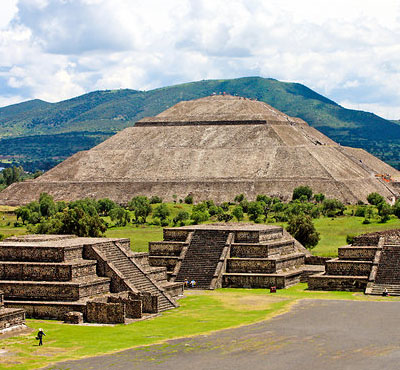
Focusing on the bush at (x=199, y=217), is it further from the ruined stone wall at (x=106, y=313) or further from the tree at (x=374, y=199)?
the ruined stone wall at (x=106, y=313)

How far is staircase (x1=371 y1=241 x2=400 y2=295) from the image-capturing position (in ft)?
169

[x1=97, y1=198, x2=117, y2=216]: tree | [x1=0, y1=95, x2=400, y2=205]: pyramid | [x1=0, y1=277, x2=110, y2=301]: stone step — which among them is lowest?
[x1=0, y1=277, x2=110, y2=301]: stone step

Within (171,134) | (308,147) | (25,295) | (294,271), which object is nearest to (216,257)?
(294,271)

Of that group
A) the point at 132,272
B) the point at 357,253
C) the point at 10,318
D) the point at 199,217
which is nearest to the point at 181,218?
the point at 199,217

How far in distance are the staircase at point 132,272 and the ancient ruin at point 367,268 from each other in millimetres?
10711

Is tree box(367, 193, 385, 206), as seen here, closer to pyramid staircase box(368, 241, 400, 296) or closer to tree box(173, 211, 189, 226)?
tree box(173, 211, 189, 226)

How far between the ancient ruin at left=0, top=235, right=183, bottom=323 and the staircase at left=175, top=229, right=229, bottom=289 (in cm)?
563

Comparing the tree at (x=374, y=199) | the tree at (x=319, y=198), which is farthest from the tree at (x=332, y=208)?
the tree at (x=319, y=198)

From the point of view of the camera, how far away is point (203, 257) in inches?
2267

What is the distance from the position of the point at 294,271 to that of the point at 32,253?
18187 mm

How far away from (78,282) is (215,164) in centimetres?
11244

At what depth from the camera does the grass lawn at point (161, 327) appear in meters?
36.0

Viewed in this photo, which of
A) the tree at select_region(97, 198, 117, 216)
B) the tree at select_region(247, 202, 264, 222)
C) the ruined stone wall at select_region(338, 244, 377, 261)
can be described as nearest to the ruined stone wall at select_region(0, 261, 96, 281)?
the ruined stone wall at select_region(338, 244, 377, 261)

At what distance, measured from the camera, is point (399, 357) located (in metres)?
33.9
